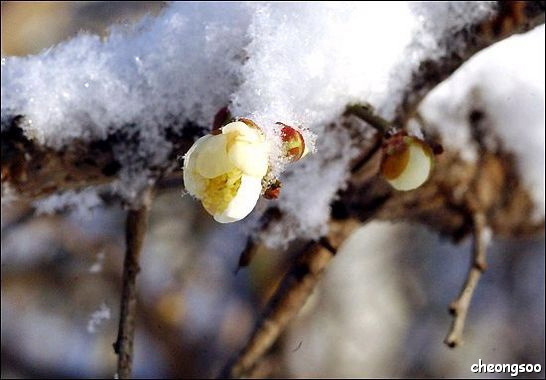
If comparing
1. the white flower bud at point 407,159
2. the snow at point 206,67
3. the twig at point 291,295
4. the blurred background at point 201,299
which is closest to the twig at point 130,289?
the snow at point 206,67

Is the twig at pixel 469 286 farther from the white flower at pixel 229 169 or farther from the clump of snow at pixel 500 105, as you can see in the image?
the white flower at pixel 229 169

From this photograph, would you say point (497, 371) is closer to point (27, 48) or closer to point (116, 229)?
point (116, 229)

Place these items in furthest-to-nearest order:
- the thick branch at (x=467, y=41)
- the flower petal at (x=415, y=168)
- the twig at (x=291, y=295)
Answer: the twig at (x=291, y=295) < the thick branch at (x=467, y=41) < the flower petal at (x=415, y=168)

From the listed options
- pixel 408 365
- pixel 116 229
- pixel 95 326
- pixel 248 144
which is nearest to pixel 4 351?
pixel 95 326

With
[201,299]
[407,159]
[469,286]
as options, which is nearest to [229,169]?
[407,159]

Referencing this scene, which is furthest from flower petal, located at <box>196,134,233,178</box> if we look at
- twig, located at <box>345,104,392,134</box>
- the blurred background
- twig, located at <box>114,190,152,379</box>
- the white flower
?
the blurred background

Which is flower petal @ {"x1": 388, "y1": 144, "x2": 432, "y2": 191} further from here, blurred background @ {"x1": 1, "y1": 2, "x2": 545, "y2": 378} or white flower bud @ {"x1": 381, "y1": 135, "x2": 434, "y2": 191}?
blurred background @ {"x1": 1, "y1": 2, "x2": 545, "y2": 378}
